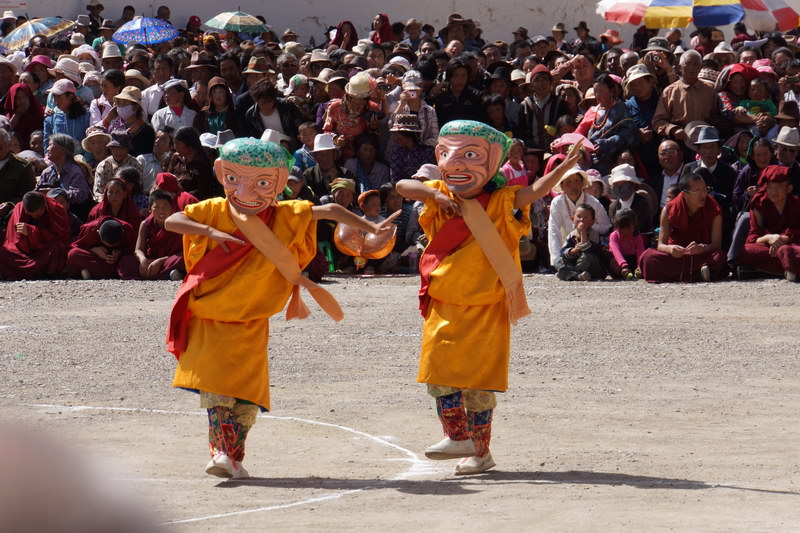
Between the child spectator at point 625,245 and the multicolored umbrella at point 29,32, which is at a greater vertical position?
the multicolored umbrella at point 29,32

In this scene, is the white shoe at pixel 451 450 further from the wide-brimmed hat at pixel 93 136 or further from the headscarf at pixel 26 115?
the headscarf at pixel 26 115

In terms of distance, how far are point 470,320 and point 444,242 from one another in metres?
0.38

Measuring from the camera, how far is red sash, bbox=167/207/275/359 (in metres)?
5.44

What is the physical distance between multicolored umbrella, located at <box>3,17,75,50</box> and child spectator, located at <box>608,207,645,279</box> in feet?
35.4

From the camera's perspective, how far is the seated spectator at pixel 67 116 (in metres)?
14.2

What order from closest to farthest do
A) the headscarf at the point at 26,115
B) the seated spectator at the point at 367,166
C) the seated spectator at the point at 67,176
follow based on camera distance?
the seated spectator at the point at 367,166
the seated spectator at the point at 67,176
the headscarf at the point at 26,115

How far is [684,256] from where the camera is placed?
37.3 feet

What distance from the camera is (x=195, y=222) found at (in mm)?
5504

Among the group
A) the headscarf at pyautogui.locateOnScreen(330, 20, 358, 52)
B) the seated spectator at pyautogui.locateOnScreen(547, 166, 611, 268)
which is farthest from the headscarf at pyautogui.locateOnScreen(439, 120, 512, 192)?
the headscarf at pyautogui.locateOnScreen(330, 20, 358, 52)

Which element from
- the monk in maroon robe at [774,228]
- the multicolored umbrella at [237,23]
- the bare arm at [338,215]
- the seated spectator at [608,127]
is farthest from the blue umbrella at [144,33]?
the bare arm at [338,215]

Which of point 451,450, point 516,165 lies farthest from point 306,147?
point 451,450

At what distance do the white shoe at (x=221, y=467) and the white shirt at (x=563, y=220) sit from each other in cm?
696

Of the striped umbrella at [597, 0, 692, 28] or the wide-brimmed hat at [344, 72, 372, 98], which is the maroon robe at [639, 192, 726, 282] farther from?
the wide-brimmed hat at [344, 72, 372, 98]

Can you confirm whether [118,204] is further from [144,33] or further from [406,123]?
[144,33]
